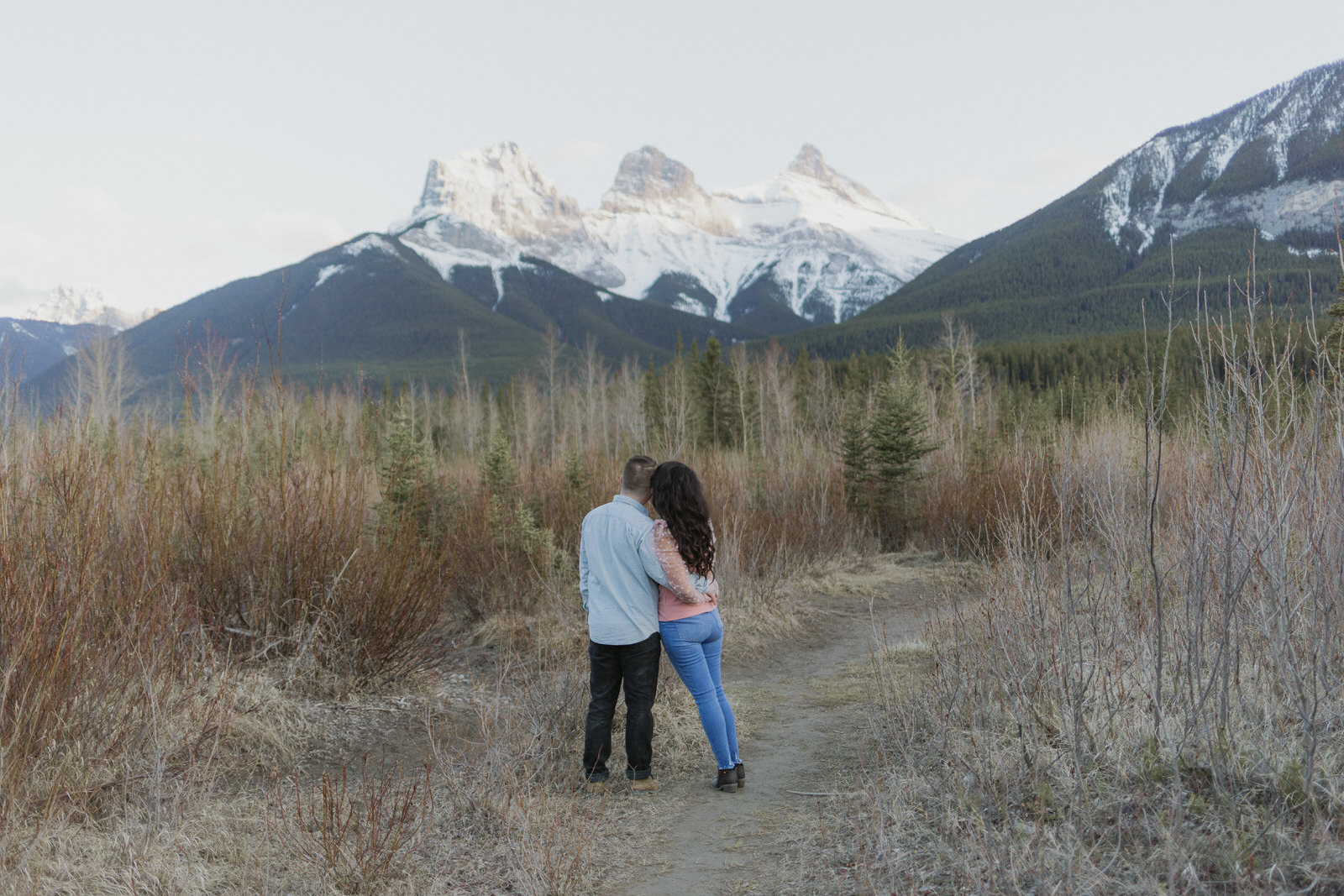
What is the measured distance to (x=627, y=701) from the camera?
4.23 metres

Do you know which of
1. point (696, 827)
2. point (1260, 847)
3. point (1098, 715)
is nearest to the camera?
point (1260, 847)

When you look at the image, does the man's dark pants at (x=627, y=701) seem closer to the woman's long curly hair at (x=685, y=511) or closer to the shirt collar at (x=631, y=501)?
the woman's long curly hair at (x=685, y=511)

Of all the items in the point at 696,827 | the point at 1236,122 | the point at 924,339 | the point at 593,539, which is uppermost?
the point at 1236,122

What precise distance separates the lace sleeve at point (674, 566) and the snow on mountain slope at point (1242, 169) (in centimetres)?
14819

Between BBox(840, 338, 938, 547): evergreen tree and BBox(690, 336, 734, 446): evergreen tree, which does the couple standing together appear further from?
BBox(690, 336, 734, 446): evergreen tree

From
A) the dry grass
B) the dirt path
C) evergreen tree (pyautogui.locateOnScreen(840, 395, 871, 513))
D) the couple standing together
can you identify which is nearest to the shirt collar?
the couple standing together

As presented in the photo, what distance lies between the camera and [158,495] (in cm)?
521

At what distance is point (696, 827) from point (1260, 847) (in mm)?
2219

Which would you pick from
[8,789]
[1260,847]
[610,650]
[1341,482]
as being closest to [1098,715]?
[1260,847]

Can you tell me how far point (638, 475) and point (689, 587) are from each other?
0.63 metres

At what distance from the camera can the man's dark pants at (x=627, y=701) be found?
413 cm

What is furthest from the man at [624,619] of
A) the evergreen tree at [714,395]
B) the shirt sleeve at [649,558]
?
the evergreen tree at [714,395]

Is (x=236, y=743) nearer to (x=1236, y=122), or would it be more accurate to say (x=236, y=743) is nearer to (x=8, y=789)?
(x=8, y=789)

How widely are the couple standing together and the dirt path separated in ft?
0.92
